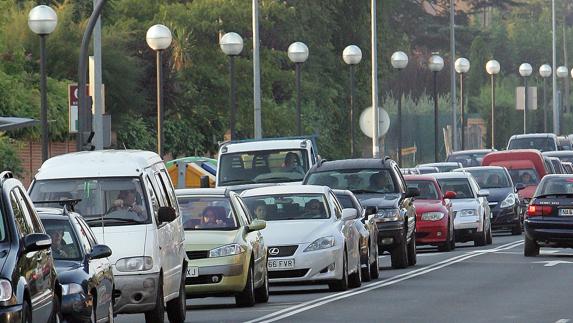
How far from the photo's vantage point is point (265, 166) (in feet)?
122

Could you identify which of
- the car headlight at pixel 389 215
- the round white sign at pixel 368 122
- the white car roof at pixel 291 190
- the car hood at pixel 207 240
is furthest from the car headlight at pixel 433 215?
the round white sign at pixel 368 122

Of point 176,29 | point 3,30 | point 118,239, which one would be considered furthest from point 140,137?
point 118,239

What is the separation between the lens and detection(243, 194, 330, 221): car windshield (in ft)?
90.4

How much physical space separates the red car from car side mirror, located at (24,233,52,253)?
25736mm

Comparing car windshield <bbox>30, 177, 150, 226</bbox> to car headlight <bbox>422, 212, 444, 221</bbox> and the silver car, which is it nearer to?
car headlight <bbox>422, 212, 444, 221</bbox>

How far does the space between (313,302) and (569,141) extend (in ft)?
191

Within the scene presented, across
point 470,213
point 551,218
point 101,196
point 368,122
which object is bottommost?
point 470,213

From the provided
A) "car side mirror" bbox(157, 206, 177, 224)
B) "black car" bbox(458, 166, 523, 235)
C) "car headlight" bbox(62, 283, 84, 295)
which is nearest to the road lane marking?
"car side mirror" bbox(157, 206, 177, 224)

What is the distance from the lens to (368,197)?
3312 cm

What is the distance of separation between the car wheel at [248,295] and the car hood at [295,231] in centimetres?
239

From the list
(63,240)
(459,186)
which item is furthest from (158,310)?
(459,186)

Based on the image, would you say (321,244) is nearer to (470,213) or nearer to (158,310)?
(158,310)

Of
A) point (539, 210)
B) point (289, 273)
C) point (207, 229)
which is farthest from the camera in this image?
point (539, 210)

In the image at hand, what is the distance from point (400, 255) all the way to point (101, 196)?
42.5 ft
